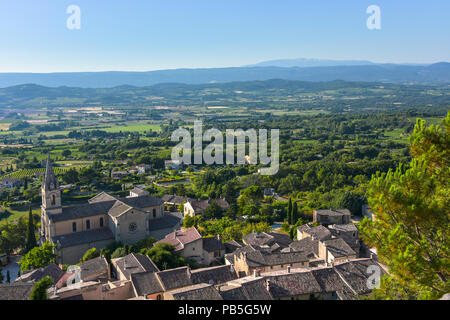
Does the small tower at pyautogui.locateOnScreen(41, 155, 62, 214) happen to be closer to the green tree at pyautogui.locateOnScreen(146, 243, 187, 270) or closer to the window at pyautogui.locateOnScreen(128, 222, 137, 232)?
the window at pyautogui.locateOnScreen(128, 222, 137, 232)

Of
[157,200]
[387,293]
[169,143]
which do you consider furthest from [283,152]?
[387,293]

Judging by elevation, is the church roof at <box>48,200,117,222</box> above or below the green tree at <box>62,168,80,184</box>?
above

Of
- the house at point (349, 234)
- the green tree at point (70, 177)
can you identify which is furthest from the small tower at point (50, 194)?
the green tree at point (70, 177)

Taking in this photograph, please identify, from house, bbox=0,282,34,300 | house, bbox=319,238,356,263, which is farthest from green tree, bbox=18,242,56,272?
house, bbox=319,238,356,263

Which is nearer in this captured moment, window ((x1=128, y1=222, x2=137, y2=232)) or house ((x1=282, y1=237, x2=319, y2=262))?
house ((x1=282, y1=237, x2=319, y2=262))

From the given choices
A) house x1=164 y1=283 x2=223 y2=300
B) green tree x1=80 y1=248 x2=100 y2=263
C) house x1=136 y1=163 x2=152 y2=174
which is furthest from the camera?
house x1=136 y1=163 x2=152 y2=174

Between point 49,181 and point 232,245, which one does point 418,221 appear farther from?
point 49,181
